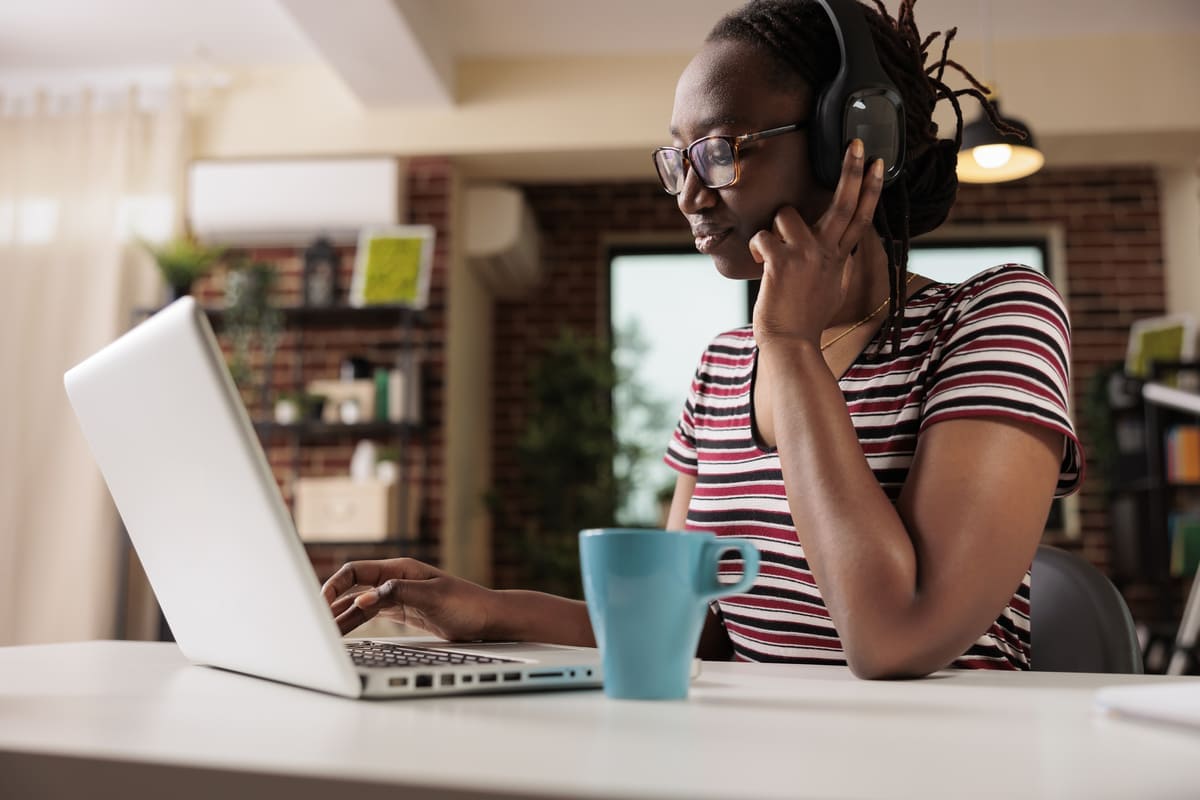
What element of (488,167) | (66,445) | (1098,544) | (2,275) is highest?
(488,167)

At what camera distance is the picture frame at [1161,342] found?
17.5ft

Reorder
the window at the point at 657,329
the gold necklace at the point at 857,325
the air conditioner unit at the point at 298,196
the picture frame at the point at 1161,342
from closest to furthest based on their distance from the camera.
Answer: the gold necklace at the point at 857,325 < the air conditioner unit at the point at 298,196 < the picture frame at the point at 1161,342 < the window at the point at 657,329

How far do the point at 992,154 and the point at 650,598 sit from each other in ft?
10.7

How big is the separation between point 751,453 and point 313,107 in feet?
13.5

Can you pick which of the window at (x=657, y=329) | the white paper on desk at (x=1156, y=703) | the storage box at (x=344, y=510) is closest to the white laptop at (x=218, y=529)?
the white paper on desk at (x=1156, y=703)

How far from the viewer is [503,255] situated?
5.20 metres

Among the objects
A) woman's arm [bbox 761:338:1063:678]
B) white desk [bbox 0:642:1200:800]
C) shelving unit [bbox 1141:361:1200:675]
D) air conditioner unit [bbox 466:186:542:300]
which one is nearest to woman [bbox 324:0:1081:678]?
woman's arm [bbox 761:338:1063:678]

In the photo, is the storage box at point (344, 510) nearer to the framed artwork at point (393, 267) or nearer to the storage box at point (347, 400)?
the storage box at point (347, 400)

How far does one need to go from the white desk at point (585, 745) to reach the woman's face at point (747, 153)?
50 cm

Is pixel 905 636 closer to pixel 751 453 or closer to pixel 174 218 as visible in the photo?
pixel 751 453

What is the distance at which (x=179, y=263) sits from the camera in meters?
4.45

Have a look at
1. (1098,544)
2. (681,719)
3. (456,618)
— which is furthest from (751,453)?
(1098,544)

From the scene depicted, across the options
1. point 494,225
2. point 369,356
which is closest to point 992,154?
point 494,225

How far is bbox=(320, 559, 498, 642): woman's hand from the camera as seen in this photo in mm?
945
